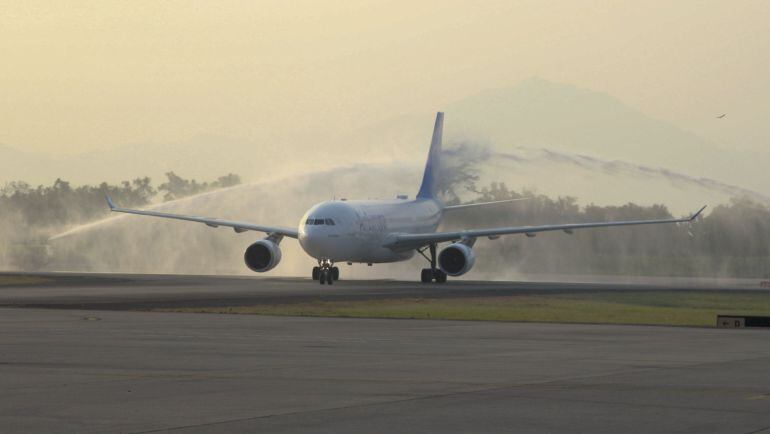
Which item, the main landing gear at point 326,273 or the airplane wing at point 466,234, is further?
the airplane wing at point 466,234

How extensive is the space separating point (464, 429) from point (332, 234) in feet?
205

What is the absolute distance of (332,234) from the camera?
7919 cm

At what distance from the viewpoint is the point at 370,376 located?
77.0 feet

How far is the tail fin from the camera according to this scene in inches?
3812

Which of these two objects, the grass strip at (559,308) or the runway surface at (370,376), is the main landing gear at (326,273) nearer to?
the grass strip at (559,308)

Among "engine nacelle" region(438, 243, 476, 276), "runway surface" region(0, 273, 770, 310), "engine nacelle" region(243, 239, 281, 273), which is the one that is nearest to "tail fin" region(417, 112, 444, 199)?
"engine nacelle" region(438, 243, 476, 276)

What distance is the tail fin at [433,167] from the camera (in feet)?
318

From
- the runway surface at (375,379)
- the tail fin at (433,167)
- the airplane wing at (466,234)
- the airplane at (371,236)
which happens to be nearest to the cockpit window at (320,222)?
the airplane at (371,236)

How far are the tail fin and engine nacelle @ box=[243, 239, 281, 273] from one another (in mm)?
16190

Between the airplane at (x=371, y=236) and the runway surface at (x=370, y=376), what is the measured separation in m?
37.7

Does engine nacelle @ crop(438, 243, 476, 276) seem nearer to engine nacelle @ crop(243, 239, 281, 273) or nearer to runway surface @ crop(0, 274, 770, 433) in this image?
engine nacelle @ crop(243, 239, 281, 273)

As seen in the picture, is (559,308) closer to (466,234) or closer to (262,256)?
(466,234)

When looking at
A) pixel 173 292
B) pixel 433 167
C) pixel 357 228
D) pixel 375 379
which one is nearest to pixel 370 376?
pixel 375 379

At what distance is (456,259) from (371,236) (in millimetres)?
5174
